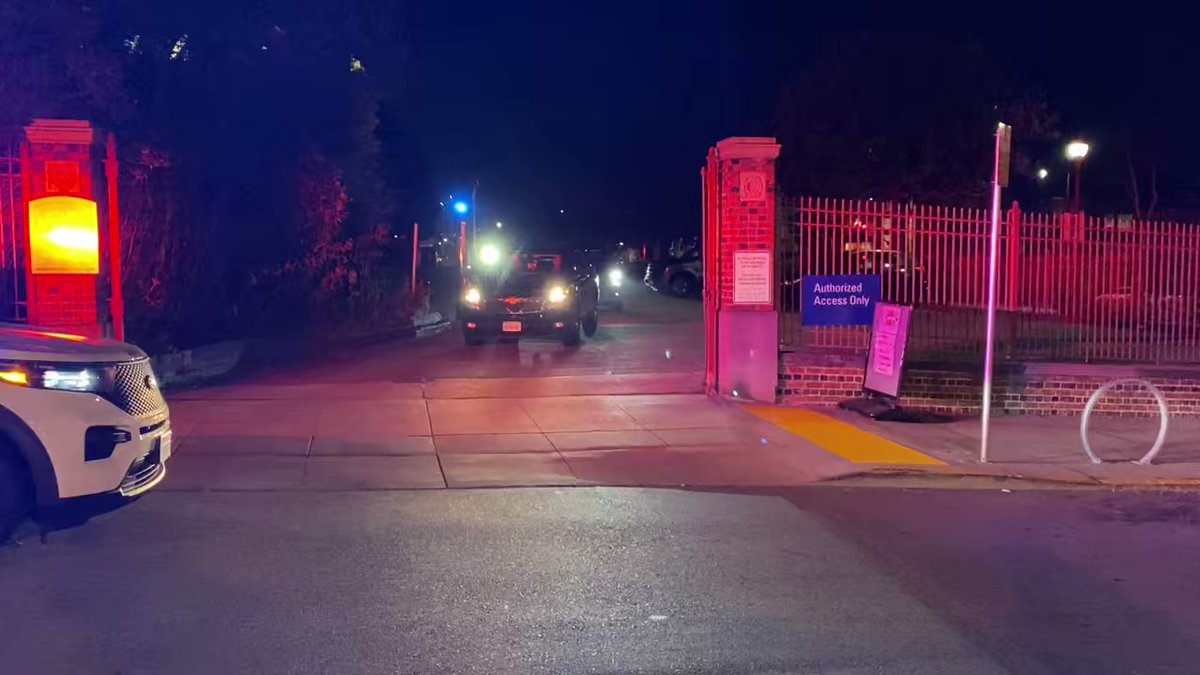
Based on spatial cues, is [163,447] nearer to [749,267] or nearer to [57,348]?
[57,348]

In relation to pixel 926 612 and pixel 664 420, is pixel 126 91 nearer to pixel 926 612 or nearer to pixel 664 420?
pixel 664 420

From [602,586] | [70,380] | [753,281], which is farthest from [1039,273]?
[70,380]

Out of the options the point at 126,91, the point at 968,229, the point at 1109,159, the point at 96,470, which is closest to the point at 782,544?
the point at 96,470

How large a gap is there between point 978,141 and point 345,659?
27419 millimetres

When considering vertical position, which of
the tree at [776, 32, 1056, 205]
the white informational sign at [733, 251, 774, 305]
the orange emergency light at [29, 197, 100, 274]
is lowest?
Answer: the white informational sign at [733, 251, 774, 305]

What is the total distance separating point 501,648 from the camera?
16.6 feet

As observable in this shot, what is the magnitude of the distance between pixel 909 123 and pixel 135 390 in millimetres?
25899

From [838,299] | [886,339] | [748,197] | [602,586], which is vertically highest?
[748,197]

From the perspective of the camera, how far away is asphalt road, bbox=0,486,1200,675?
16.4 feet

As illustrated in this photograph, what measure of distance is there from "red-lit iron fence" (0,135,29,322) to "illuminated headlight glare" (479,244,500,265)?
15.3m

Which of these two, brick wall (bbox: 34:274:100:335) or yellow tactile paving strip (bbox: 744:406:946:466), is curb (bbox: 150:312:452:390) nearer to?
brick wall (bbox: 34:274:100:335)

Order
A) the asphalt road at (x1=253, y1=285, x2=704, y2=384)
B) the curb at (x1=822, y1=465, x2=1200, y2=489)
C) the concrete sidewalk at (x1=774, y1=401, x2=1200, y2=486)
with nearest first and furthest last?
the curb at (x1=822, y1=465, x2=1200, y2=489) < the concrete sidewalk at (x1=774, y1=401, x2=1200, y2=486) < the asphalt road at (x1=253, y1=285, x2=704, y2=384)

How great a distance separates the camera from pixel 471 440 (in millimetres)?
10562

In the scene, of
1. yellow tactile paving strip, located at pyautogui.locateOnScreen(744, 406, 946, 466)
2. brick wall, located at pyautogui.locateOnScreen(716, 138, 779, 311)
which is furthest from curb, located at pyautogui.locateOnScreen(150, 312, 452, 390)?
yellow tactile paving strip, located at pyautogui.locateOnScreen(744, 406, 946, 466)
